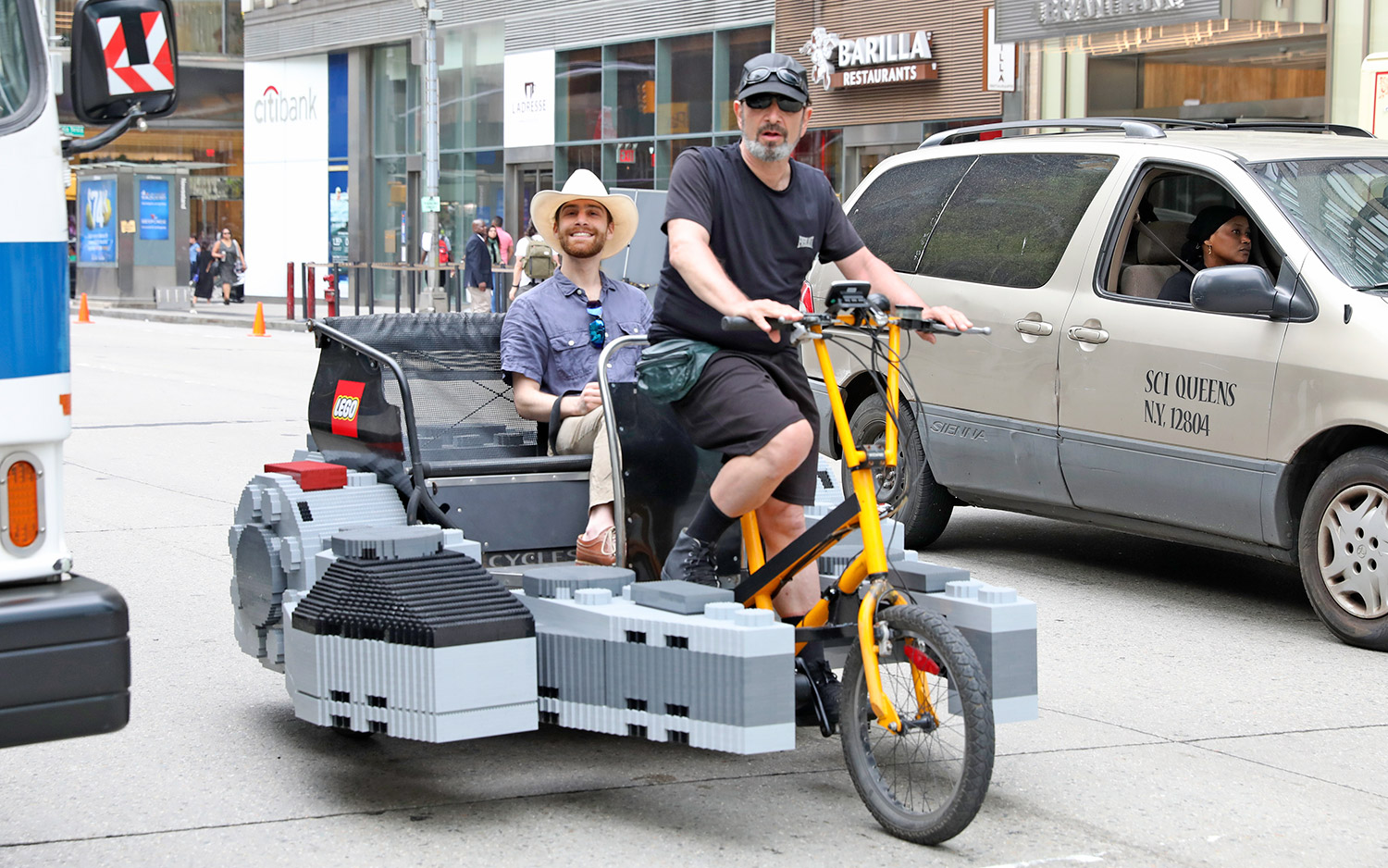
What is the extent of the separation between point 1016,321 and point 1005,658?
3.64 metres

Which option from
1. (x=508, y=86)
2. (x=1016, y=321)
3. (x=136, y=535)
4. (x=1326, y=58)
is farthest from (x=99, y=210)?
(x=1016, y=321)

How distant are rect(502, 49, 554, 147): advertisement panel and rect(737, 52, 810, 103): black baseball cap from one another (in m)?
31.8

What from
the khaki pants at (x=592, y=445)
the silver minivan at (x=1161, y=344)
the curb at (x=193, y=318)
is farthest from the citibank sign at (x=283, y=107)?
the khaki pants at (x=592, y=445)

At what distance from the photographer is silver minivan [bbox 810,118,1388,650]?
22.3ft

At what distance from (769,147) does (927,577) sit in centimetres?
126

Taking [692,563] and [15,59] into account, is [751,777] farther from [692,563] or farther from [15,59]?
[15,59]

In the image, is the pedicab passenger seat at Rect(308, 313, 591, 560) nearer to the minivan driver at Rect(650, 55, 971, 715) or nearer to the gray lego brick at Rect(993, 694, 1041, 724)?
the minivan driver at Rect(650, 55, 971, 715)

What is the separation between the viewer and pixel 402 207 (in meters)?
41.3

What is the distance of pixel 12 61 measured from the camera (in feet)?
13.4

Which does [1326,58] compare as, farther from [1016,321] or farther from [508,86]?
[508,86]

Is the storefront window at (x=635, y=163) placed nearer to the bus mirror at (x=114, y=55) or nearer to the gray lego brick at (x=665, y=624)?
the gray lego brick at (x=665, y=624)

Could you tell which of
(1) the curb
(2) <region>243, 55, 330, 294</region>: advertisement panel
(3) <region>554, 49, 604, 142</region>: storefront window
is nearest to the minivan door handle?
(1) the curb

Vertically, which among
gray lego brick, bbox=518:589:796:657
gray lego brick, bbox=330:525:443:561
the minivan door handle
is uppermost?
the minivan door handle

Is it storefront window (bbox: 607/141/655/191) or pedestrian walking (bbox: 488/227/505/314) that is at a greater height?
storefront window (bbox: 607/141/655/191)
